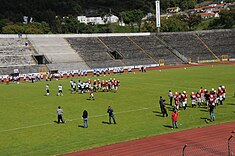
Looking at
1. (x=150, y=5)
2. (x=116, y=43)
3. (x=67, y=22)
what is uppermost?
(x=150, y=5)

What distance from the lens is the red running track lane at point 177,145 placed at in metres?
16.2

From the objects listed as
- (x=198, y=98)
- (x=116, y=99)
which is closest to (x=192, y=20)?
(x=116, y=99)

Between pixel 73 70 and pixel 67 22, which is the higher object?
pixel 67 22

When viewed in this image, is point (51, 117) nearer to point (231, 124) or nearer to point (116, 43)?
point (231, 124)

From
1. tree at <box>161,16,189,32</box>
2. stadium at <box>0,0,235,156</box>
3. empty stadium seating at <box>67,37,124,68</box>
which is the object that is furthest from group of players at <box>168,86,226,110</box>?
tree at <box>161,16,189,32</box>

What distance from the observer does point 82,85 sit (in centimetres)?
3688

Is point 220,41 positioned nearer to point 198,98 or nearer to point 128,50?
point 128,50

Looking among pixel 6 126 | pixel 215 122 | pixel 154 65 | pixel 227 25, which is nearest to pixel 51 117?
pixel 6 126

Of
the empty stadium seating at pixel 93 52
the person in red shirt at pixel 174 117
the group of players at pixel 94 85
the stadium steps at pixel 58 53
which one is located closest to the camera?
the person in red shirt at pixel 174 117

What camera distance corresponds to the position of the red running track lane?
16172mm

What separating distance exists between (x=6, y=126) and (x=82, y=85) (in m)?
14.5

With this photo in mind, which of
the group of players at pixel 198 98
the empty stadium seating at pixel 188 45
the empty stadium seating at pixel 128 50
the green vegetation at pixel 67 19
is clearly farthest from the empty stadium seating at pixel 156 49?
the group of players at pixel 198 98

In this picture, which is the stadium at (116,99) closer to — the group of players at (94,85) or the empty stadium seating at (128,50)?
the group of players at (94,85)

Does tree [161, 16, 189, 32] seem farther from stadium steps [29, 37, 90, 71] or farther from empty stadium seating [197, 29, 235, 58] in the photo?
stadium steps [29, 37, 90, 71]
